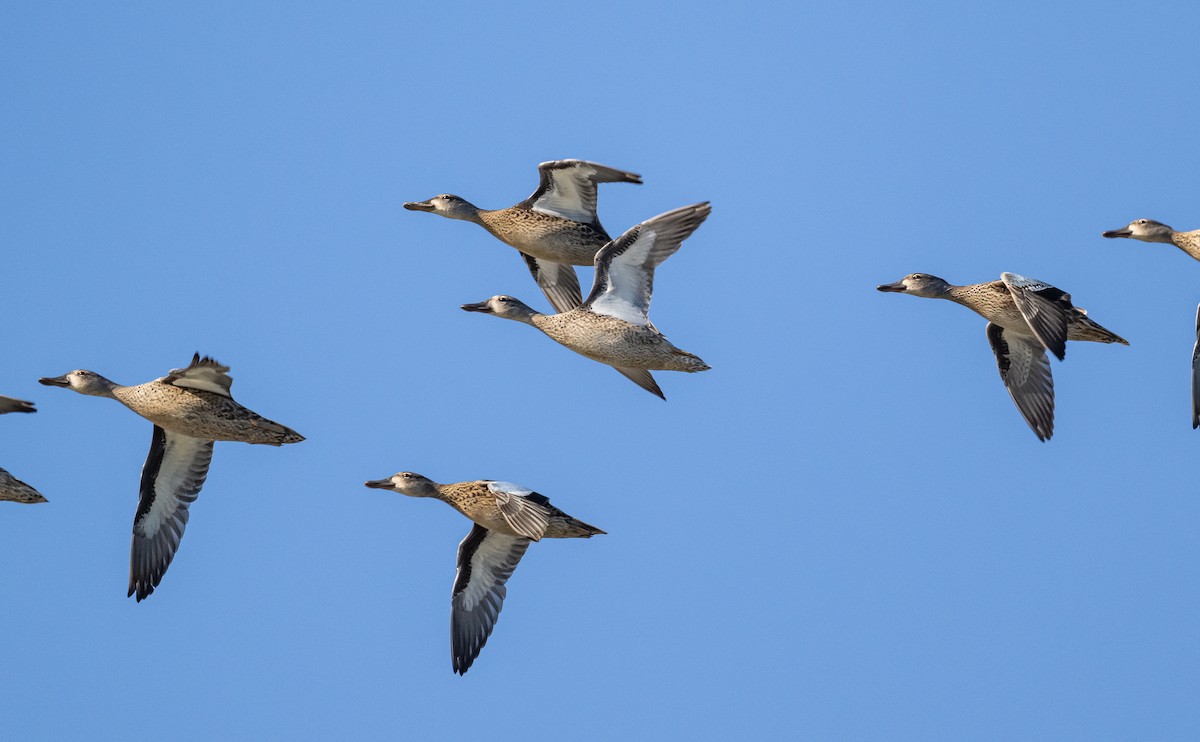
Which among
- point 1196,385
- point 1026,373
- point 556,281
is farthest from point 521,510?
point 1196,385

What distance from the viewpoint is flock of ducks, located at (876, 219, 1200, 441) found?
20094 mm

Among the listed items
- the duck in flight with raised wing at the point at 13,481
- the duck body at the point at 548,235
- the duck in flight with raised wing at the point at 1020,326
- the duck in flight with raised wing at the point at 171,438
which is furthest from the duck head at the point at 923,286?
the duck in flight with raised wing at the point at 13,481

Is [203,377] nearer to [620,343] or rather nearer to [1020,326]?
[620,343]

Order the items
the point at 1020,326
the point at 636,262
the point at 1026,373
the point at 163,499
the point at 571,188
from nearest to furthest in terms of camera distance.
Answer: the point at 636,262 < the point at 163,499 < the point at 571,188 < the point at 1020,326 < the point at 1026,373

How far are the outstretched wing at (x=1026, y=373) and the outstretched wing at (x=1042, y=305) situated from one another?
1.78m

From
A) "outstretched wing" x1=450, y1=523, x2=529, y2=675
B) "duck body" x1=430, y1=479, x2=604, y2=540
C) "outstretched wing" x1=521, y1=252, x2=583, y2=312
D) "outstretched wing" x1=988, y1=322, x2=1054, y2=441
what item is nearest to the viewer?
"duck body" x1=430, y1=479, x2=604, y2=540

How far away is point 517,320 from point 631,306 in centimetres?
255

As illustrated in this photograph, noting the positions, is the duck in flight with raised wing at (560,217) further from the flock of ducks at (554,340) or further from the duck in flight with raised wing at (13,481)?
the duck in flight with raised wing at (13,481)

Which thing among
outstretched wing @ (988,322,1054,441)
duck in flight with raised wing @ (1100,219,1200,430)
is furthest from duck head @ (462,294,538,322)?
duck in flight with raised wing @ (1100,219,1200,430)

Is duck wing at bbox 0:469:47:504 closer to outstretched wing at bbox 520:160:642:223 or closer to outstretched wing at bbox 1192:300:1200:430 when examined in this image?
outstretched wing at bbox 520:160:642:223

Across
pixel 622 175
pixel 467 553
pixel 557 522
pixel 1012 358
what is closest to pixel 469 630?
pixel 467 553

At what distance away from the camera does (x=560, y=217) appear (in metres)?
20.9

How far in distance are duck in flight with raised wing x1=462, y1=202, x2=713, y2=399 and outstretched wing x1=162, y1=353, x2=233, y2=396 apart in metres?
3.42

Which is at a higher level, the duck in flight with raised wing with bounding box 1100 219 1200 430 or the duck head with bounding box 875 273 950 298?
the duck in flight with raised wing with bounding box 1100 219 1200 430
